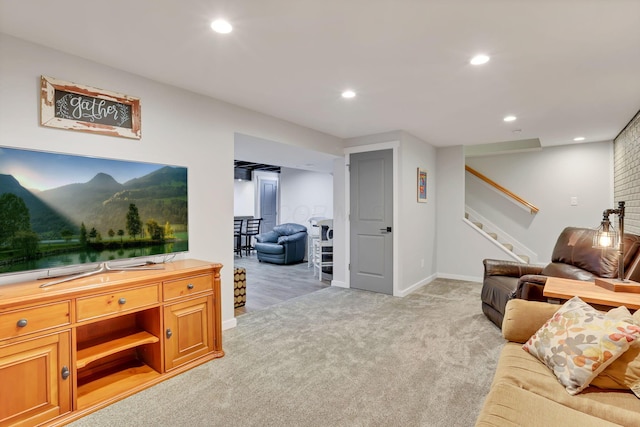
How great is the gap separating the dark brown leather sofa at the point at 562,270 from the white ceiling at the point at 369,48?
1.38m

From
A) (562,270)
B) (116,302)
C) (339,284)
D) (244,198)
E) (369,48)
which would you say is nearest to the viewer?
(116,302)

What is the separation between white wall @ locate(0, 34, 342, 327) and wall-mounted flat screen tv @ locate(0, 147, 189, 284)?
0.39 ft

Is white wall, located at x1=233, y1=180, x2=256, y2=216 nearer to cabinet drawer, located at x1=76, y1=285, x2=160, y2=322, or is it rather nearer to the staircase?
the staircase

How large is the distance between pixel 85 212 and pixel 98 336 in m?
0.90

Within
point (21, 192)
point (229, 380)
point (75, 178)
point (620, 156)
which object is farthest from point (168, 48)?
point (620, 156)

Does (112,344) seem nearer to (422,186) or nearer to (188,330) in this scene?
(188,330)

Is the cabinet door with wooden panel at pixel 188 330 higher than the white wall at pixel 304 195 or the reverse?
the reverse

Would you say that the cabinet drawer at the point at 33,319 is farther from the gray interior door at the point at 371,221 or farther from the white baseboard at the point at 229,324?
the gray interior door at the point at 371,221

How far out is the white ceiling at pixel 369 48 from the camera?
5.53 ft

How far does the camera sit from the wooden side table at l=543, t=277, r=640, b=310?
1808mm

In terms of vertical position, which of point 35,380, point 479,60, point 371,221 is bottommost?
point 35,380

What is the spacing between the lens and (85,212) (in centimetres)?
216

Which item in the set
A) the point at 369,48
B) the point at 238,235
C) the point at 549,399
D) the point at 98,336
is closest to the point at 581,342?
the point at 549,399

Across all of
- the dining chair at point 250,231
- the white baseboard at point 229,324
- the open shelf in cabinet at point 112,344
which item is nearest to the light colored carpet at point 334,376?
the white baseboard at point 229,324
